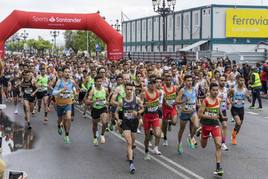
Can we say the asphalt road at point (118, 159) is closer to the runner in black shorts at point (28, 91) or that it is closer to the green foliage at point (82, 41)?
the runner in black shorts at point (28, 91)

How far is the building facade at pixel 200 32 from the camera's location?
50.0 meters

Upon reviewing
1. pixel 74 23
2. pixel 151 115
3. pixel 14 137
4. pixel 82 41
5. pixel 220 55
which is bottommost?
pixel 14 137

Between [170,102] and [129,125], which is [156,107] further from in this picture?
[170,102]

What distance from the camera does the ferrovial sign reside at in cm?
4991

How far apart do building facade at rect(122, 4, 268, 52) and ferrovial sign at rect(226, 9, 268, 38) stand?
246 mm

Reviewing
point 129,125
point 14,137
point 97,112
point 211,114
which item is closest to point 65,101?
point 97,112

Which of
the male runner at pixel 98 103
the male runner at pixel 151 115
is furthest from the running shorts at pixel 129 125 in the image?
the male runner at pixel 98 103

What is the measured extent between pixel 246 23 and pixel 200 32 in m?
4.61

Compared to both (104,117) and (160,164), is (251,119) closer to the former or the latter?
(104,117)

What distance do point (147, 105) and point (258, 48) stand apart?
37.3 m

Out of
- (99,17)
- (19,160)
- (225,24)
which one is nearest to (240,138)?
(19,160)

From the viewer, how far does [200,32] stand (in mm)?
52344

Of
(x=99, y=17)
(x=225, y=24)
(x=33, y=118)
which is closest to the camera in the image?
(x=33, y=118)

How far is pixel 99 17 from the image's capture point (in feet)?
102
